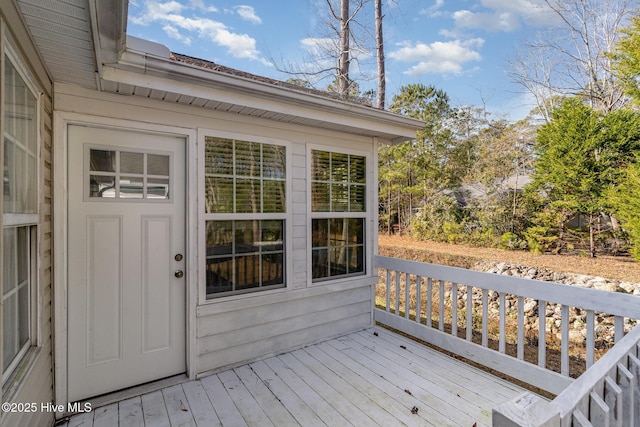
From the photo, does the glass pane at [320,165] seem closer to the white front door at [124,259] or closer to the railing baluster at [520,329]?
the white front door at [124,259]

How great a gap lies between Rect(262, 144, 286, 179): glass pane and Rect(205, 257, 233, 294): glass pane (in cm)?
91

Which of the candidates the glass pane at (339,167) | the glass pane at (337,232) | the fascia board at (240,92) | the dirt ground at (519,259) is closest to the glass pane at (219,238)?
the fascia board at (240,92)

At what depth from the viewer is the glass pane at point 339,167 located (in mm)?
3543

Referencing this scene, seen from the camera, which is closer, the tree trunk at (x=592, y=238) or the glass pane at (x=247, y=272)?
the glass pane at (x=247, y=272)

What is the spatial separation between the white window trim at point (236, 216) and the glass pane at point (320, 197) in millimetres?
297

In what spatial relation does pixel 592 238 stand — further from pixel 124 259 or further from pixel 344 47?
pixel 124 259

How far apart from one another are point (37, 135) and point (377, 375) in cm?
295

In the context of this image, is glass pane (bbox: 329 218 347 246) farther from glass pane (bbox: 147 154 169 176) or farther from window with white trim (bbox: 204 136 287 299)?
glass pane (bbox: 147 154 169 176)

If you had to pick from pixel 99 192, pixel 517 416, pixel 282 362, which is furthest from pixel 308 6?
pixel 517 416

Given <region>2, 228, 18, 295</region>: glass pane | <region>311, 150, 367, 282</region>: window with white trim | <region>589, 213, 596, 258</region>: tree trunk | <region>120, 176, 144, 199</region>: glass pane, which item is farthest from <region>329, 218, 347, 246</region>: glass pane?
<region>589, 213, 596, 258</region>: tree trunk

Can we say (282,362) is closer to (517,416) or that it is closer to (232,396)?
(232,396)

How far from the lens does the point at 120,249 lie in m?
2.42

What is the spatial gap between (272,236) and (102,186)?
1.45 metres

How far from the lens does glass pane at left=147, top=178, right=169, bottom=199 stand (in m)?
2.54
